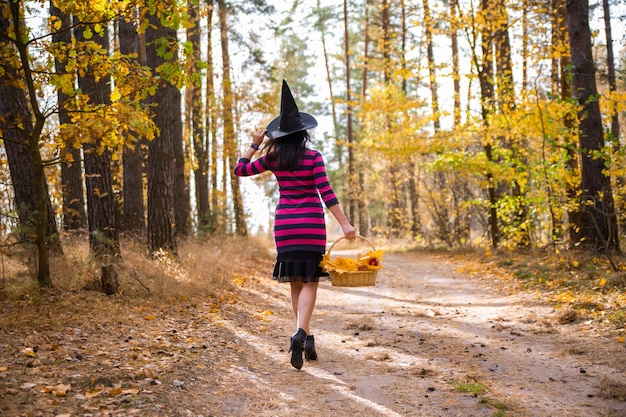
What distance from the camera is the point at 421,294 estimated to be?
9875 millimetres

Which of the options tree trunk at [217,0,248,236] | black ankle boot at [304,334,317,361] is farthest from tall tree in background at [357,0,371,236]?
black ankle boot at [304,334,317,361]

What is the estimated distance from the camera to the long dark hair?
4953mm

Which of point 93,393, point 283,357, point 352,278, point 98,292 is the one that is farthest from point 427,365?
point 98,292

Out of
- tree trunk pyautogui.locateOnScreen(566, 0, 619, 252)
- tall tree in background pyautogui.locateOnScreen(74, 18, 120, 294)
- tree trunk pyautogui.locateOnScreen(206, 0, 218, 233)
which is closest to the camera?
tall tree in background pyautogui.locateOnScreen(74, 18, 120, 294)

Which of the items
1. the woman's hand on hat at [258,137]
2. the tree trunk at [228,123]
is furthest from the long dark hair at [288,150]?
the tree trunk at [228,123]

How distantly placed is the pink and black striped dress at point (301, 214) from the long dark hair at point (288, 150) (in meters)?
0.05

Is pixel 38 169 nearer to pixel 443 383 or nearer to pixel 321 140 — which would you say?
pixel 443 383

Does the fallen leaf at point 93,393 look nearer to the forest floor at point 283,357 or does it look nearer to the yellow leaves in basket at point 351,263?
the forest floor at point 283,357

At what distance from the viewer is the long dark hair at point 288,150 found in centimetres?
495

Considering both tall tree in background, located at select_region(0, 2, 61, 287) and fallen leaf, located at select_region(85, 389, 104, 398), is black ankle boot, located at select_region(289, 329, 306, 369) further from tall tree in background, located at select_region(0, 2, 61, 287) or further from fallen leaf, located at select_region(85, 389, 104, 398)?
tall tree in background, located at select_region(0, 2, 61, 287)

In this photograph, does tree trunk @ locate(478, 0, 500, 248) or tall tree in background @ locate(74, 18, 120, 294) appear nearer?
tall tree in background @ locate(74, 18, 120, 294)

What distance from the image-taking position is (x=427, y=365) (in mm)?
5043

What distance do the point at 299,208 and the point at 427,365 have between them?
→ 185 centimetres

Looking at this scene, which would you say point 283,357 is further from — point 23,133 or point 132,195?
point 132,195
